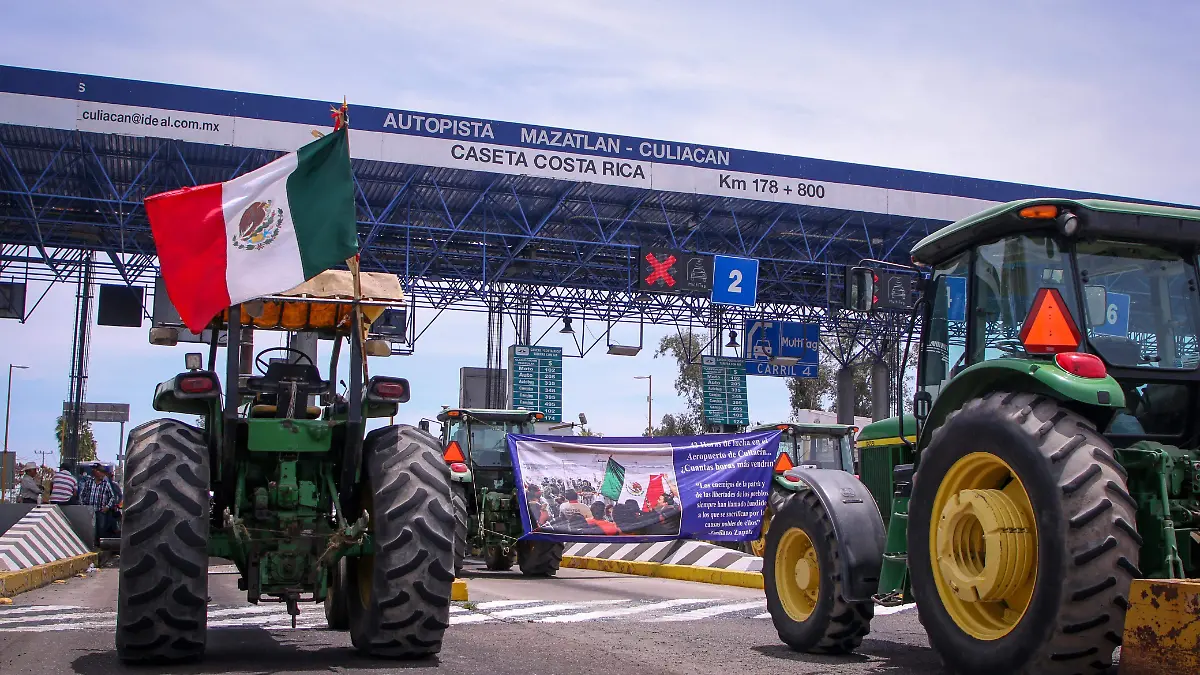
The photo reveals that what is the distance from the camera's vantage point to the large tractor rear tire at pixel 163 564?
22.0 ft

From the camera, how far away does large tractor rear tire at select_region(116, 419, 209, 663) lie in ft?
22.0

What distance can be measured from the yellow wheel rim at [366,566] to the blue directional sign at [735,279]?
2170cm

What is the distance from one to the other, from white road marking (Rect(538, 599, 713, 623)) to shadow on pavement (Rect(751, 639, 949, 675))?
7.84 feet

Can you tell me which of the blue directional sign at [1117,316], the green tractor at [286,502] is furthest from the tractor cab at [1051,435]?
the green tractor at [286,502]

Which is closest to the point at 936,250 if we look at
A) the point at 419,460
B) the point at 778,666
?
the point at 778,666

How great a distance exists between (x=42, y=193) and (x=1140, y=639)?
83.2 ft

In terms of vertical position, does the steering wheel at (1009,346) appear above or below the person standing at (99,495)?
above

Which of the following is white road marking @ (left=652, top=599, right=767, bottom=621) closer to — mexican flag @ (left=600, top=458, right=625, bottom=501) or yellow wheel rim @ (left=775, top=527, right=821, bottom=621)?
yellow wheel rim @ (left=775, top=527, right=821, bottom=621)

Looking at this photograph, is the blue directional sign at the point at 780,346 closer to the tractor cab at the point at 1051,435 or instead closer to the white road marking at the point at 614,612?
the white road marking at the point at 614,612

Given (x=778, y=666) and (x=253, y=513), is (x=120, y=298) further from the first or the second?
(x=778, y=666)

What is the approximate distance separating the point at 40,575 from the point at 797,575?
10.7 metres

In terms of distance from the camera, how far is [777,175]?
28859 mm

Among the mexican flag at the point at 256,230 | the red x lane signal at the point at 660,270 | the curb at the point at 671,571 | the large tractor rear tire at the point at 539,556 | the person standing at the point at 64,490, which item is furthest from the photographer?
the red x lane signal at the point at 660,270

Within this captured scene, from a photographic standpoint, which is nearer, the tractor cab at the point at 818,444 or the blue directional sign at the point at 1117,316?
the blue directional sign at the point at 1117,316
